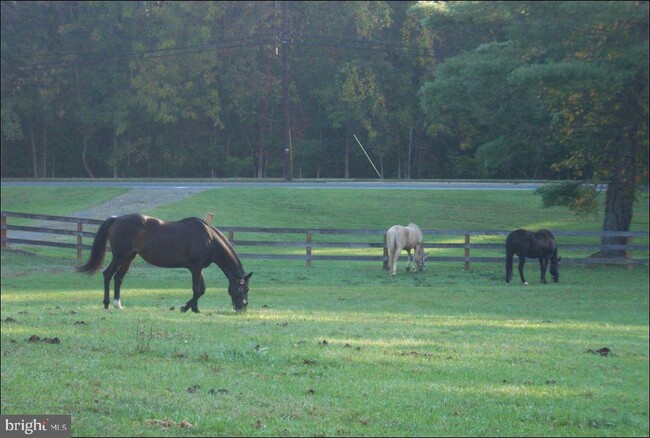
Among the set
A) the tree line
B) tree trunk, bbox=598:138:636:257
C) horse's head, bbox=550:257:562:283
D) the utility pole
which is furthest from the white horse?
tree trunk, bbox=598:138:636:257

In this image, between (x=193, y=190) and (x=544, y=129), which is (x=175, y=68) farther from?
(x=544, y=129)

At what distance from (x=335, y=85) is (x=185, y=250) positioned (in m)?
1.56

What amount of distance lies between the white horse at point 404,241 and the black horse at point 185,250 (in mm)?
1230

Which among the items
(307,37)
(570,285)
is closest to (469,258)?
(570,285)

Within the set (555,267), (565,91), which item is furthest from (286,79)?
(555,267)

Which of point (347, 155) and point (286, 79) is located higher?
point (286, 79)

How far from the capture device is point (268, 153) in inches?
189

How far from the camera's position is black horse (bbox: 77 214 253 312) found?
293cm

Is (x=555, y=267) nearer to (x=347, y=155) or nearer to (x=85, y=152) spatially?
(x=347, y=155)

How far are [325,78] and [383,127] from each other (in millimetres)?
484

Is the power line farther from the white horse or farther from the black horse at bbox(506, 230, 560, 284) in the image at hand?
the black horse at bbox(506, 230, 560, 284)

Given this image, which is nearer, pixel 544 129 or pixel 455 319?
pixel 544 129

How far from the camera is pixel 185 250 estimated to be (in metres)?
2.97

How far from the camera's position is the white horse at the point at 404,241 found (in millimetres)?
4168
